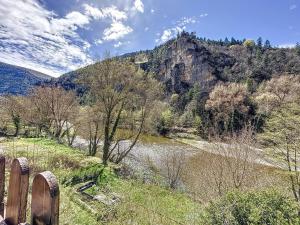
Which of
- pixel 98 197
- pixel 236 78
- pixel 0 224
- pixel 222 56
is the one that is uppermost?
pixel 222 56

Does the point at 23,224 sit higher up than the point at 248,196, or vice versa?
the point at 23,224

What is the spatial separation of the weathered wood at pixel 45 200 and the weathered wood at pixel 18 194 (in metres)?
0.04

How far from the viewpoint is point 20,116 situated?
3117cm

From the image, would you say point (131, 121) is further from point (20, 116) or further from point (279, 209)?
point (20, 116)

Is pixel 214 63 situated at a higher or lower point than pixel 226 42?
lower

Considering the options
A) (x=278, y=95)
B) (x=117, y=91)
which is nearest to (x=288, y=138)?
(x=117, y=91)

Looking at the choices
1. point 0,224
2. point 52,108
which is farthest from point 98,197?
point 52,108

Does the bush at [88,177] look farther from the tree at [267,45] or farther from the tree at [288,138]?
the tree at [267,45]

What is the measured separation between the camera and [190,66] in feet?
301

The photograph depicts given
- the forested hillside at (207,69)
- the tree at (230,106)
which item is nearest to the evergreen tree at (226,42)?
the forested hillside at (207,69)

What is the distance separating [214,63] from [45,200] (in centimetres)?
9485

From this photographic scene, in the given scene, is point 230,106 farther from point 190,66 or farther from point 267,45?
point 267,45

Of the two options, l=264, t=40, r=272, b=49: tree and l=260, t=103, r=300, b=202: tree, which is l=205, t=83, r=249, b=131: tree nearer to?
l=260, t=103, r=300, b=202: tree

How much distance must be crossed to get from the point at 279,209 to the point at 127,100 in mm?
13874
